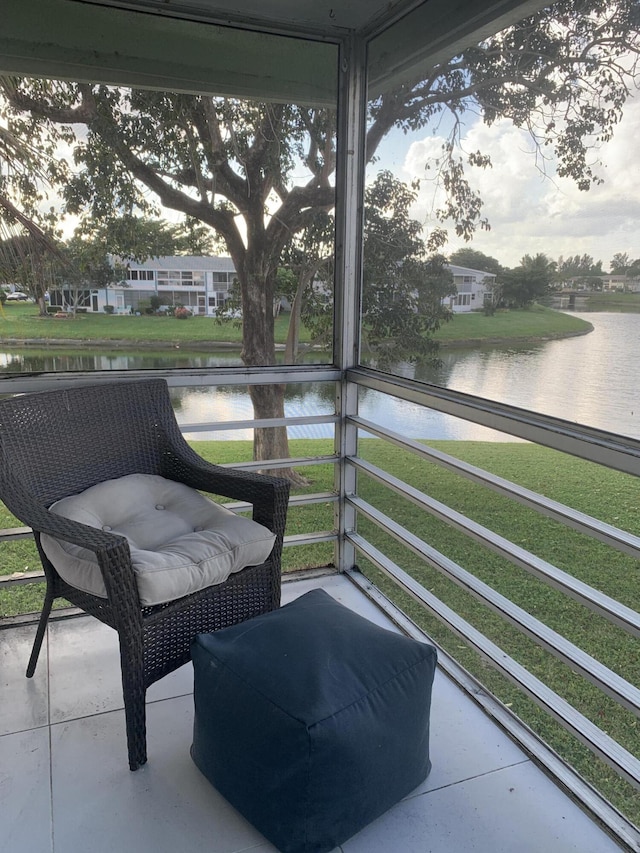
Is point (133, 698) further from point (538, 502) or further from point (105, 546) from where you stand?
point (538, 502)

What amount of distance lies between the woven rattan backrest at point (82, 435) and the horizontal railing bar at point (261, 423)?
10.9 inches

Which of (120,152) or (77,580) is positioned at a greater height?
(120,152)

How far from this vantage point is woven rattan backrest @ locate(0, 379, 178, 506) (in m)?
2.03

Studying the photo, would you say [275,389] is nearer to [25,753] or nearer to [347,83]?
[347,83]

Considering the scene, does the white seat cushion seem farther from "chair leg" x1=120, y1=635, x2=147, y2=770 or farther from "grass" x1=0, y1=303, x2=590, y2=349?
"grass" x1=0, y1=303, x2=590, y2=349

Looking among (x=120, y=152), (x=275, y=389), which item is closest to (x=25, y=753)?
(x=275, y=389)

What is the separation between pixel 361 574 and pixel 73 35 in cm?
260

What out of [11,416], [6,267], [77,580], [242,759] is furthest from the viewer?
[6,267]

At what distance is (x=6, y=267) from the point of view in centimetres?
257

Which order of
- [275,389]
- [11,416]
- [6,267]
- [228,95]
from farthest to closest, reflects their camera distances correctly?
[275,389] → [228,95] → [6,267] → [11,416]

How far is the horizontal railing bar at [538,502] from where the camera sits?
1.51 m

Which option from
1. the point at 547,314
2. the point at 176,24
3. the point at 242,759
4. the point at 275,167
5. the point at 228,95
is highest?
the point at 176,24

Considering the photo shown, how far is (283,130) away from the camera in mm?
3029

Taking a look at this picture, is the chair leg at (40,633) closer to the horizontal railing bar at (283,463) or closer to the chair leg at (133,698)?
the chair leg at (133,698)
